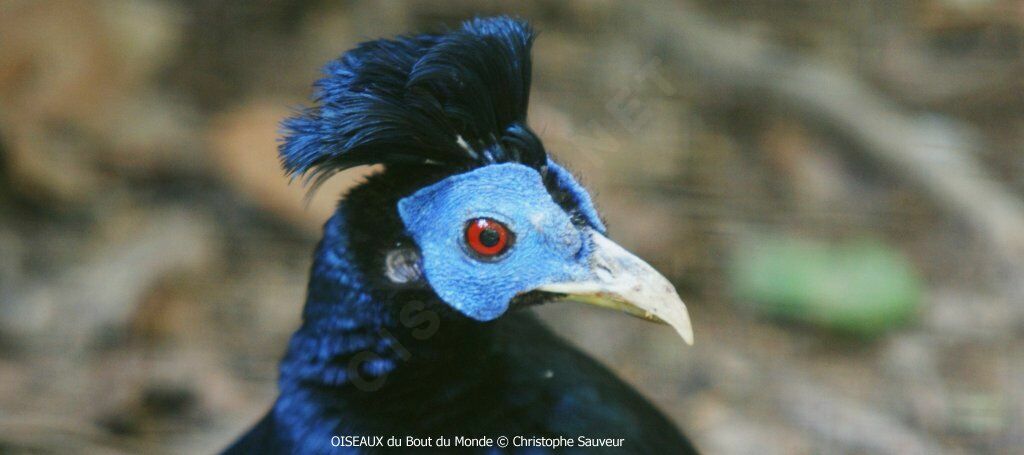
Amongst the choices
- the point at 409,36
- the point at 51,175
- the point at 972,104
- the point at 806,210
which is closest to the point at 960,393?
the point at 806,210

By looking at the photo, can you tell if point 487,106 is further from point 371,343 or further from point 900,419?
point 900,419

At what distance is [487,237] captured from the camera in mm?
1766

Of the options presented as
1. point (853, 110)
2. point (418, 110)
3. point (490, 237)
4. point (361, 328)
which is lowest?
point (361, 328)

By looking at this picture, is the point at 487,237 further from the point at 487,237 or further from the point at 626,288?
the point at 626,288

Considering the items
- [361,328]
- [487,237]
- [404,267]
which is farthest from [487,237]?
[361,328]

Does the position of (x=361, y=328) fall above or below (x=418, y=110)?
below

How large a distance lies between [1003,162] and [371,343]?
3.63 m

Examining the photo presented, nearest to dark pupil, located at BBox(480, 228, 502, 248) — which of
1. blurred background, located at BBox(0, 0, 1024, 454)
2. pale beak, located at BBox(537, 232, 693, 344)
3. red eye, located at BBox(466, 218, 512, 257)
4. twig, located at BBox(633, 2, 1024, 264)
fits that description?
red eye, located at BBox(466, 218, 512, 257)

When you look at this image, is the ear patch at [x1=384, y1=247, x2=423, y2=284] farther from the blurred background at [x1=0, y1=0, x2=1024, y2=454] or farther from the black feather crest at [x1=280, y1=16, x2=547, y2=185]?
the blurred background at [x1=0, y1=0, x2=1024, y2=454]

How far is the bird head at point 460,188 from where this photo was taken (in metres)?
1.75

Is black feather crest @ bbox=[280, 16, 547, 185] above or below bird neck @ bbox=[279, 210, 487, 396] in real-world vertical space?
above

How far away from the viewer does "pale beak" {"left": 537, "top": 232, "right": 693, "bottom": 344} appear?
5.61 feet

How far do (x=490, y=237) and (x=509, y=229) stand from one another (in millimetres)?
37

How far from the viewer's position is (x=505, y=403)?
6.23 feet
